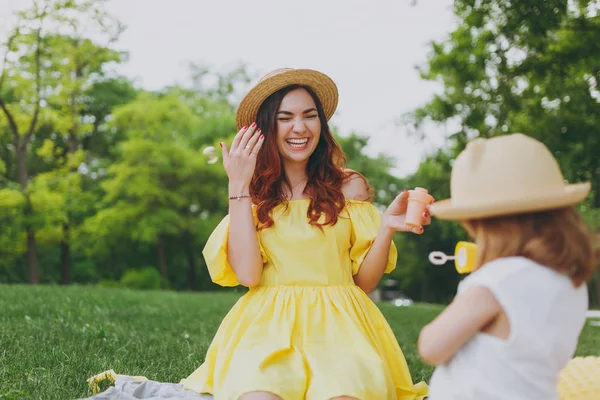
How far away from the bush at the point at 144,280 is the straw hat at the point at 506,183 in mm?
23564

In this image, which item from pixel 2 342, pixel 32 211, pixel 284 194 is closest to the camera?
pixel 284 194

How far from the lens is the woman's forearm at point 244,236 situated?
2.89 metres

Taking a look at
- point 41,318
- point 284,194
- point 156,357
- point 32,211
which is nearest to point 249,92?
point 284,194

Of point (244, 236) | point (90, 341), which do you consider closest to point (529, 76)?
point (90, 341)

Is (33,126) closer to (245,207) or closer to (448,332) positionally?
(245,207)

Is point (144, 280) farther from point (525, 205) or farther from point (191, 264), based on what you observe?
point (525, 205)

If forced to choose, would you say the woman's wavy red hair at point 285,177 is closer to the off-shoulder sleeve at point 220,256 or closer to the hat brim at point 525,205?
the off-shoulder sleeve at point 220,256

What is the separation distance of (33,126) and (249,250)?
18.5 m

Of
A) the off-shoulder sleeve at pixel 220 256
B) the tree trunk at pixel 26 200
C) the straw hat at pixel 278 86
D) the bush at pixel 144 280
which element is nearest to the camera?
the off-shoulder sleeve at pixel 220 256

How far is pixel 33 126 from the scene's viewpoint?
19750 mm

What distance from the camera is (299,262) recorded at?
9.70 feet

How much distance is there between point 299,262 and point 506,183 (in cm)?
129

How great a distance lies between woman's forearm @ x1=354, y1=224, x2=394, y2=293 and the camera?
3.02 metres

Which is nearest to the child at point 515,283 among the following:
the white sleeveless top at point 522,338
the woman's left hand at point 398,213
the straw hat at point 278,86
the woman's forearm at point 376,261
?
the white sleeveless top at point 522,338
